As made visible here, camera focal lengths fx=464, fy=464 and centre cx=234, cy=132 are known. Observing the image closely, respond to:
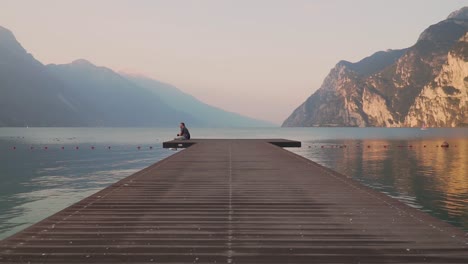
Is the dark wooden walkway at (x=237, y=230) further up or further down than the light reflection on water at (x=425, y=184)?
further up

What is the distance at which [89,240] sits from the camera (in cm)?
880

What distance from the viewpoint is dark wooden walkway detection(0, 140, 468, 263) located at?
7867 mm

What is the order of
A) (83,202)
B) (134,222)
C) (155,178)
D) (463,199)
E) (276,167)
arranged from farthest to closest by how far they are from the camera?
(276,167) < (463,199) < (155,178) < (83,202) < (134,222)

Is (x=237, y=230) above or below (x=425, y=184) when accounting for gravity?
above

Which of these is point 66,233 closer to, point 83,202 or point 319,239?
point 83,202

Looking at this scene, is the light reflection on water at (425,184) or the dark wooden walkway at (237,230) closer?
the dark wooden walkway at (237,230)

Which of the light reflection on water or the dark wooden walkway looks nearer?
the dark wooden walkway

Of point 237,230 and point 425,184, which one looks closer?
point 237,230

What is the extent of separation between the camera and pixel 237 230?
31.4 feet

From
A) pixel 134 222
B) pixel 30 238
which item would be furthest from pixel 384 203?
pixel 30 238

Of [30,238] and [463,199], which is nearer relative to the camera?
[30,238]

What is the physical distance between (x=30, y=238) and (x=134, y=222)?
2224 millimetres

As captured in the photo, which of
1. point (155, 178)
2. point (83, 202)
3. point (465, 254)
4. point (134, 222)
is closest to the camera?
point (465, 254)

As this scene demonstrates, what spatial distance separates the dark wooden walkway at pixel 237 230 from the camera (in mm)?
7867
